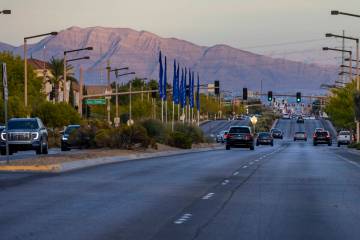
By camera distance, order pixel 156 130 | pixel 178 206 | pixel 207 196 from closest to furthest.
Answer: pixel 178 206, pixel 207 196, pixel 156 130

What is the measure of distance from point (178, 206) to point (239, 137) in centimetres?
Answer: 4955

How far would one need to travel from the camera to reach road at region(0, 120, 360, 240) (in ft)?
47.4

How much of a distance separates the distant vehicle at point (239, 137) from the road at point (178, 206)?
1482 inches

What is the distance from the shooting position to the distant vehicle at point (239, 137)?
6794cm

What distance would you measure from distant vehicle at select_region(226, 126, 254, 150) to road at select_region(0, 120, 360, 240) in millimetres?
37635

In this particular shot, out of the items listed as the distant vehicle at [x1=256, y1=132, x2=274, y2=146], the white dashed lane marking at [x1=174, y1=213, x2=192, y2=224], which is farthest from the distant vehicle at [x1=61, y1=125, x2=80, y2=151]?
the white dashed lane marking at [x1=174, y1=213, x2=192, y2=224]

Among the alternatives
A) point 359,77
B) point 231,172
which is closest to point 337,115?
point 359,77

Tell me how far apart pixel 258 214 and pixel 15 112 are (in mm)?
57494

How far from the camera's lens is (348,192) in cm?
2288

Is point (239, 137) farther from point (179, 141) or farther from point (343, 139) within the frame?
point (343, 139)

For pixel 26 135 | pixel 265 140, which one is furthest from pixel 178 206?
pixel 265 140

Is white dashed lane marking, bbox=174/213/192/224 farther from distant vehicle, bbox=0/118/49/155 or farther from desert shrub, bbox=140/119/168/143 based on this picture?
desert shrub, bbox=140/119/168/143

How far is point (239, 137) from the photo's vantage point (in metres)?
67.9

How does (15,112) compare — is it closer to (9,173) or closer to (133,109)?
(9,173)
